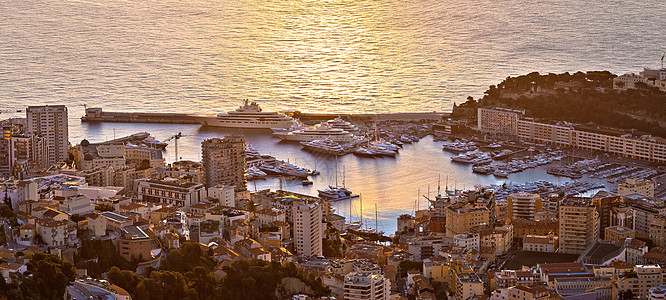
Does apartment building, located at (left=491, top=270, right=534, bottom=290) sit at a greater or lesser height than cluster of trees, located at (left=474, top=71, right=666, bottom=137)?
lesser

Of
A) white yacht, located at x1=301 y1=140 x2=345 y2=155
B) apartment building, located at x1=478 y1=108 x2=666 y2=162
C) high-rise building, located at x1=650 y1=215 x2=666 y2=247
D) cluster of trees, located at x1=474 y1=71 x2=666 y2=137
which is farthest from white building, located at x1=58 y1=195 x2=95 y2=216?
cluster of trees, located at x1=474 y1=71 x2=666 y2=137

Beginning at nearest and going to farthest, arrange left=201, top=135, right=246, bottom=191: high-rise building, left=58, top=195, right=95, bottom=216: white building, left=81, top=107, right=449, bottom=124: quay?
left=58, top=195, right=95, bottom=216: white building → left=201, top=135, right=246, bottom=191: high-rise building → left=81, top=107, right=449, bottom=124: quay

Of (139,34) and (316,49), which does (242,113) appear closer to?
(316,49)

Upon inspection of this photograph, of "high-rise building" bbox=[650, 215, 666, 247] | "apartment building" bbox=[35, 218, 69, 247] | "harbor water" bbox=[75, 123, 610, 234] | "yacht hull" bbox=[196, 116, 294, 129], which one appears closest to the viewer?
"apartment building" bbox=[35, 218, 69, 247]

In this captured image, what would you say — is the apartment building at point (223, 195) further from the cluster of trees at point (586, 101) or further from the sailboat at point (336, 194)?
the cluster of trees at point (586, 101)

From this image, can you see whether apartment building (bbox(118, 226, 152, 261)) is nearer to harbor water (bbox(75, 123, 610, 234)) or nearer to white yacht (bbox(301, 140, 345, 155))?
harbor water (bbox(75, 123, 610, 234))

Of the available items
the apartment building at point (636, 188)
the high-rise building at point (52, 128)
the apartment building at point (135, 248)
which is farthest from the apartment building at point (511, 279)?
the high-rise building at point (52, 128)

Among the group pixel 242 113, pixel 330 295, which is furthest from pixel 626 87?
pixel 330 295
